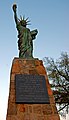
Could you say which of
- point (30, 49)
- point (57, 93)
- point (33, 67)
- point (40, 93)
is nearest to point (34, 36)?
point (30, 49)

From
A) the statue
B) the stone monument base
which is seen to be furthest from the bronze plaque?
the statue

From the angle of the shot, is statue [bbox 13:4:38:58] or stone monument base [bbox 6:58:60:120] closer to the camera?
stone monument base [bbox 6:58:60:120]

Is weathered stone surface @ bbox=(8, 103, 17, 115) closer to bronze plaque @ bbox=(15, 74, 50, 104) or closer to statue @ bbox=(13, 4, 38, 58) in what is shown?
bronze plaque @ bbox=(15, 74, 50, 104)

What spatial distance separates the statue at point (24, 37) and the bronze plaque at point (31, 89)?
1.47m

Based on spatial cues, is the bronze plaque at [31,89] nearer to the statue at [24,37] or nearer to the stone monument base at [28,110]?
the stone monument base at [28,110]

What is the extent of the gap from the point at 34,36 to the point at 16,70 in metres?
2.45

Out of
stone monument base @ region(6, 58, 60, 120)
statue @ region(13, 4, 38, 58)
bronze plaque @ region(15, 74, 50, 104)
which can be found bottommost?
stone monument base @ region(6, 58, 60, 120)

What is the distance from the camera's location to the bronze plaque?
8523 millimetres

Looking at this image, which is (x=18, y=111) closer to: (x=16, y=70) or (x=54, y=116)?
(x=54, y=116)

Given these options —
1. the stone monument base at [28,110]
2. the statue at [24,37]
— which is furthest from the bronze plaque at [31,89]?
the statue at [24,37]

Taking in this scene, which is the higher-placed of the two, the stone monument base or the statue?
the statue

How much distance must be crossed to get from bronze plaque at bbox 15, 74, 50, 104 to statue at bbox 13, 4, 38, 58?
4.83 feet

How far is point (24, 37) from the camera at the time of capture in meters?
10.8

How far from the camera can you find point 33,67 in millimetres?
9828
